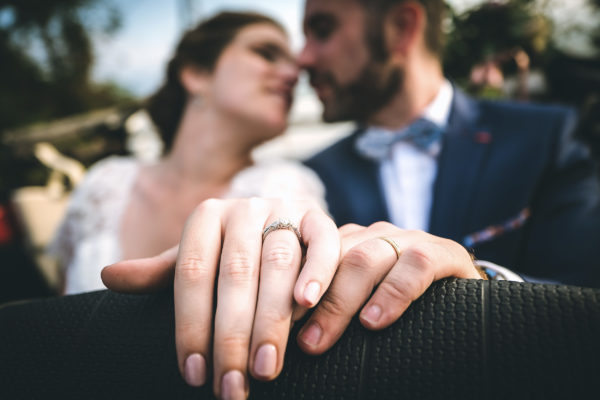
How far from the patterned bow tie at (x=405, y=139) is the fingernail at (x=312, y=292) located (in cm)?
162

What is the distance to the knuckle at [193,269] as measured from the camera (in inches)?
23.5

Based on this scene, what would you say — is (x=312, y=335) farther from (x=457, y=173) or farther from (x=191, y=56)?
(x=191, y=56)

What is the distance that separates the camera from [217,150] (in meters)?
2.18

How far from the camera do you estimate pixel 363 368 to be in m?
0.51

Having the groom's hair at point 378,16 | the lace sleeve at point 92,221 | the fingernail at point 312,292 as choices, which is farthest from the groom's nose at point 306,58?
the fingernail at point 312,292

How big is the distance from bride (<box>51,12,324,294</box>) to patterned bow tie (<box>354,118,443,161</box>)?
1.24ft

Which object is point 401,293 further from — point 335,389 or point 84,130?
point 84,130

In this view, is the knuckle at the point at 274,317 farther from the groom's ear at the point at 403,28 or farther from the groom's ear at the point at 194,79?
the groom's ear at the point at 403,28

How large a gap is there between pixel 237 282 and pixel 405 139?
1706 mm

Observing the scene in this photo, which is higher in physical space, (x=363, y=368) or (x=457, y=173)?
(x=363, y=368)

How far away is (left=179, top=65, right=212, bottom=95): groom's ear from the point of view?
223cm

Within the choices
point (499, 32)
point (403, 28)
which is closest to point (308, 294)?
point (499, 32)

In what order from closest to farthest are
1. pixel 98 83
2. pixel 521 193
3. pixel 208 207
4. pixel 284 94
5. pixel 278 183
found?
pixel 208 207 → pixel 521 193 → pixel 278 183 → pixel 284 94 → pixel 98 83

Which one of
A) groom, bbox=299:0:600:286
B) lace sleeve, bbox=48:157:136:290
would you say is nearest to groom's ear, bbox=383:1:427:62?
groom, bbox=299:0:600:286
